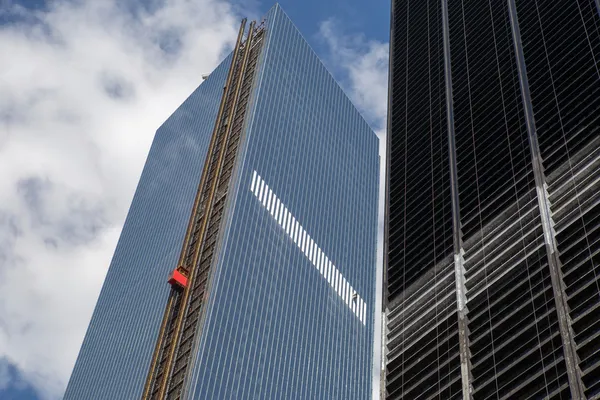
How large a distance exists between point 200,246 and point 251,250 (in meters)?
7.03

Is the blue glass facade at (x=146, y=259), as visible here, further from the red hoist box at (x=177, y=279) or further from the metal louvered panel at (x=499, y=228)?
the metal louvered panel at (x=499, y=228)

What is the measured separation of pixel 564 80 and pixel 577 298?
2528 centimetres

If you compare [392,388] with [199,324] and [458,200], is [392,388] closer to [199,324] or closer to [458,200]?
[458,200]

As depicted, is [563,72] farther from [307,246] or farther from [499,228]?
[307,246]

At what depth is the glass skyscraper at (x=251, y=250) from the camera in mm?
121812

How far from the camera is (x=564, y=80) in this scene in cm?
7731

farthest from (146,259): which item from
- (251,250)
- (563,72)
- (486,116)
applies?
(563,72)

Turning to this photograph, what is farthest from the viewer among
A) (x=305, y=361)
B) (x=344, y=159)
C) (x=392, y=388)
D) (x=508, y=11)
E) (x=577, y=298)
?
(x=344, y=159)

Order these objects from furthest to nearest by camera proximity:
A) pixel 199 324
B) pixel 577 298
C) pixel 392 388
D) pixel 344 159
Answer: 1. pixel 344 159
2. pixel 199 324
3. pixel 392 388
4. pixel 577 298

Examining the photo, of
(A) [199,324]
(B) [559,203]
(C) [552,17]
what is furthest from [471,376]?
(A) [199,324]

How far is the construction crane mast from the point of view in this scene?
4621 inches

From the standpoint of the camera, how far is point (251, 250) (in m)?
132

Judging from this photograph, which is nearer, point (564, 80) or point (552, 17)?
point (564, 80)

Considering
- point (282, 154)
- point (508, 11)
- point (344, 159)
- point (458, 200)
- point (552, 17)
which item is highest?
point (344, 159)
